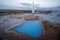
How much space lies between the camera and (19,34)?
1.93m

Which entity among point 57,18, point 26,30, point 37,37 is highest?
point 57,18

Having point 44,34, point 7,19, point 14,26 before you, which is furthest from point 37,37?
point 7,19

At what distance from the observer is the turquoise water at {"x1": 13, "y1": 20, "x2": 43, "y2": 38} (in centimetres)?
193

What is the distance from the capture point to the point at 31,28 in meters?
1.95

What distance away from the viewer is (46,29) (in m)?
1.98

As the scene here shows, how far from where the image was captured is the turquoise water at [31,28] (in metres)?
1.93

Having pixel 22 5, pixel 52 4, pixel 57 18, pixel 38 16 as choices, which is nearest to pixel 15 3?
pixel 22 5

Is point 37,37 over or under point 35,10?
under

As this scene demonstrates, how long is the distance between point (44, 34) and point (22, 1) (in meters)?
0.70

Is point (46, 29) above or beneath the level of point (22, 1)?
beneath

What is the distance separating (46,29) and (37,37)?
0.21 m

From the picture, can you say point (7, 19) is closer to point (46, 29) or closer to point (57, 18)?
point (46, 29)

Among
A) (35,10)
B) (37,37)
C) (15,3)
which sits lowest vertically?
(37,37)

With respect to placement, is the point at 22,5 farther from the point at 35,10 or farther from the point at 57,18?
the point at 57,18
